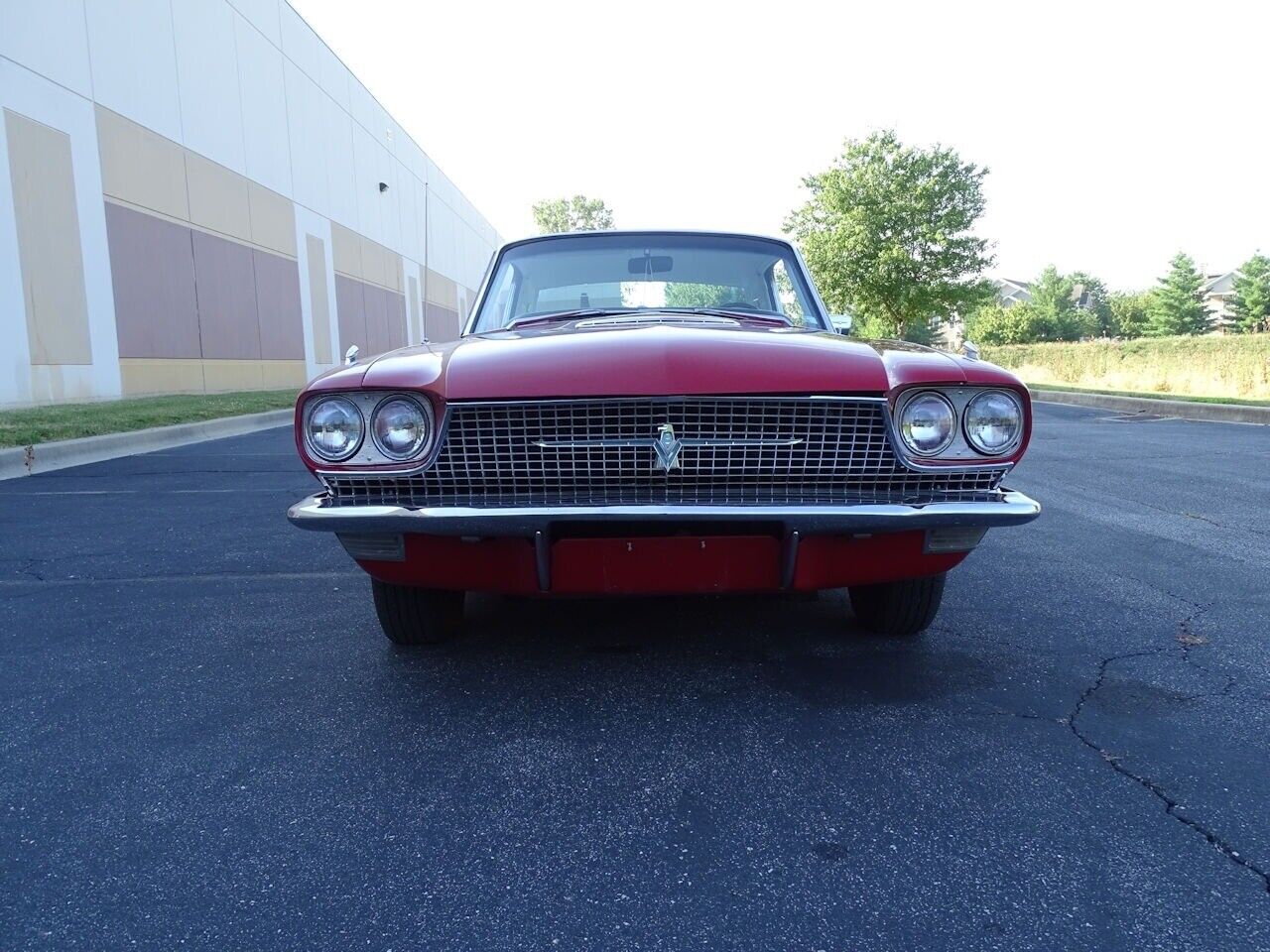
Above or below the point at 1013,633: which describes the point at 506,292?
above

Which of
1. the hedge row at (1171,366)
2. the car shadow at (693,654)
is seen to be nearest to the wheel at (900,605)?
the car shadow at (693,654)

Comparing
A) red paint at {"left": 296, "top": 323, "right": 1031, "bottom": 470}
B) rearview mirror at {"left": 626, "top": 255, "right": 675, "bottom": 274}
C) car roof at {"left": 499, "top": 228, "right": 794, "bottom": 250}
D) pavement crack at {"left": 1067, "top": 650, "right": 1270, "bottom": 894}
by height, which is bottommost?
pavement crack at {"left": 1067, "top": 650, "right": 1270, "bottom": 894}

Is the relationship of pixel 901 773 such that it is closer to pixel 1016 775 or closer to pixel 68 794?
pixel 1016 775

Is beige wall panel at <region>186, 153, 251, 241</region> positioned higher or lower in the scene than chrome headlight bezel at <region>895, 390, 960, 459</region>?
higher

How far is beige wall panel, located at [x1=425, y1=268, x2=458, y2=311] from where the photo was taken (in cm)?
3656

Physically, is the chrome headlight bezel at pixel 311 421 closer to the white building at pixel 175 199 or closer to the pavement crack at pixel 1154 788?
the pavement crack at pixel 1154 788

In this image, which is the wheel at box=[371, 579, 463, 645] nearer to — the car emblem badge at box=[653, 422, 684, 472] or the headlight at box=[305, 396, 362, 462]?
the headlight at box=[305, 396, 362, 462]

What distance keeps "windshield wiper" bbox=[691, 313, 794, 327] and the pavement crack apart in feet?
5.17

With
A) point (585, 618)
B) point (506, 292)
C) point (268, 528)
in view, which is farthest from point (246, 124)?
point (585, 618)

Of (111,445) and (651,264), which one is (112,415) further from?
(651,264)

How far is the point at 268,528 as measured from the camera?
489 cm

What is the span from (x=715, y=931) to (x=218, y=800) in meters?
1.15

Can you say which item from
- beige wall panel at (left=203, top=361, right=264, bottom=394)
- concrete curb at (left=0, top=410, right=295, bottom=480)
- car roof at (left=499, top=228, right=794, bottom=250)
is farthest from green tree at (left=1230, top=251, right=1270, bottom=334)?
car roof at (left=499, top=228, right=794, bottom=250)

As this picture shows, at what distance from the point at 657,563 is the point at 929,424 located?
0.82 metres
